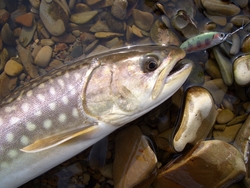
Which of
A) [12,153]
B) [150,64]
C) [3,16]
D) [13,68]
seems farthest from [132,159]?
[3,16]

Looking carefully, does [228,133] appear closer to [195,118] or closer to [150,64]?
[195,118]

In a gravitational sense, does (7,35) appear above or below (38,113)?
above

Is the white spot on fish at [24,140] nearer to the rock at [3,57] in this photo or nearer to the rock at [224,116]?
the rock at [3,57]

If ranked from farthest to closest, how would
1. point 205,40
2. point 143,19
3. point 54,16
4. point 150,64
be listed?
point 54,16 < point 143,19 < point 205,40 < point 150,64

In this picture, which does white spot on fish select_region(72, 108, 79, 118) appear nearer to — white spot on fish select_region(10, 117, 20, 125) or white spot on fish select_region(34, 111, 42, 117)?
white spot on fish select_region(34, 111, 42, 117)

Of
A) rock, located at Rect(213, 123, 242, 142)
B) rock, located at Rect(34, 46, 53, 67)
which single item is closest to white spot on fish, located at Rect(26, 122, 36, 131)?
rock, located at Rect(34, 46, 53, 67)

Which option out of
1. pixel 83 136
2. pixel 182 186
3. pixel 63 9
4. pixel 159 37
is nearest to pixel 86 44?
pixel 63 9

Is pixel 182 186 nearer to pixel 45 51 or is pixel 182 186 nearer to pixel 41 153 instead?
pixel 41 153
